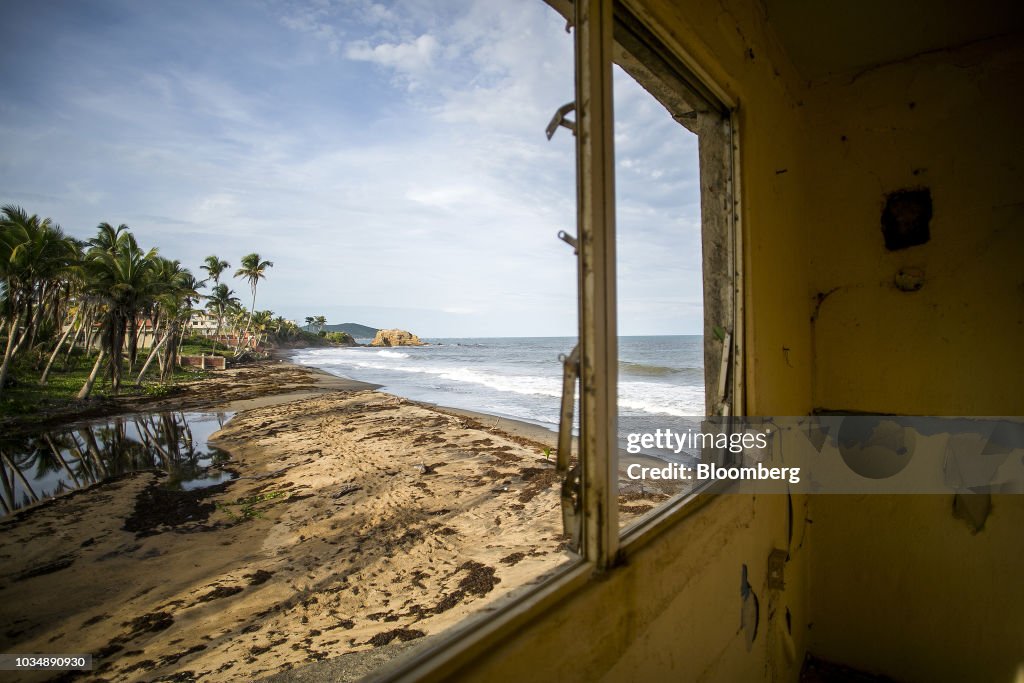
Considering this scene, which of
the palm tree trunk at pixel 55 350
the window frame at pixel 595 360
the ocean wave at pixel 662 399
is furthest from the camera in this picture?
the palm tree trunk at pixel 55 350

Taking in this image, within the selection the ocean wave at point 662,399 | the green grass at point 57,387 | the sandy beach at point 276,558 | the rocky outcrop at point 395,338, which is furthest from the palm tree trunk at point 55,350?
the rocky outcrop at point 395,338

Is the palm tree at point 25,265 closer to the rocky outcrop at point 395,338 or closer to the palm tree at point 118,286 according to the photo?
the palm tree at point 118,286

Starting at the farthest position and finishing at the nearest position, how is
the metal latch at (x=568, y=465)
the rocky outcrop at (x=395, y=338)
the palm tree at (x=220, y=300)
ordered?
the rocky outcrop at (x=395, y=338) < the palm tree at (x=220, y=300) < the metal latch at (x=568, y=465)

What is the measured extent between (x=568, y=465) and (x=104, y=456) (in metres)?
10.6

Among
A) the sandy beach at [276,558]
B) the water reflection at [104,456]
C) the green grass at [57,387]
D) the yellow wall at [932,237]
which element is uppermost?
the yellow wall at [932,237]

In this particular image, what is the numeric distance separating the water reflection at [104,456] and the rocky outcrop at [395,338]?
215ft

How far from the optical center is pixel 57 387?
17266 mm

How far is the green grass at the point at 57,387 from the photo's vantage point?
13195mm

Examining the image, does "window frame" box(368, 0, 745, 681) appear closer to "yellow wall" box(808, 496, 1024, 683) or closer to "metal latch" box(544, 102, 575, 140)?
"metal latch" box(544, 102, 575, 140)

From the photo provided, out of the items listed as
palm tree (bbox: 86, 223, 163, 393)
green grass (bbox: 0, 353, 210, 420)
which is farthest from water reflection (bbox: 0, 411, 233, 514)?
palm tree (bbox: 86, 223, 163, 393)

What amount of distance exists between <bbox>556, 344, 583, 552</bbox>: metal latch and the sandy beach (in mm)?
→ 2003

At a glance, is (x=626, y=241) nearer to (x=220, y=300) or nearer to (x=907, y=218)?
(x=907, y=218)

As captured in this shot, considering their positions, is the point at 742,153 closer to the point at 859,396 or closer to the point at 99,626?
the point at 859,396

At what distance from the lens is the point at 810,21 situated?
163cm
